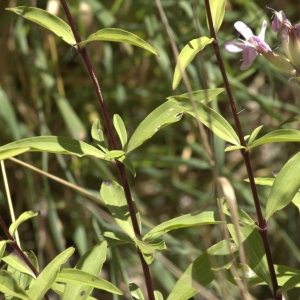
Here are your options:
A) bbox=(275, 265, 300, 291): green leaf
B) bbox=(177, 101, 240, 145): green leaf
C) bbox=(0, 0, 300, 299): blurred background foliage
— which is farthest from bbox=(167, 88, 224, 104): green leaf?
bbox=(0, 0, 300, 299): blurred background foliage

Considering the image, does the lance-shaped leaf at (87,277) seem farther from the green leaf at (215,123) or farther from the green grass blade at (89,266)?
the green leaf at (215,123)

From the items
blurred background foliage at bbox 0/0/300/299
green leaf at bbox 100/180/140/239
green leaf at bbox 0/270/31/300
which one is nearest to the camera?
green leaf at bbox 0/270/31/300

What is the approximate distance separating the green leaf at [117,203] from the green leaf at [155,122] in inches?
2.7

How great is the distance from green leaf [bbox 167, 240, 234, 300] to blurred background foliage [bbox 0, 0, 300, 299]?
732 millimetres

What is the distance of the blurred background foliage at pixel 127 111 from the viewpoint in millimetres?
1677

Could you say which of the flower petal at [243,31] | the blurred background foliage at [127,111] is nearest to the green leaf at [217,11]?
the flower petal at [243,31]

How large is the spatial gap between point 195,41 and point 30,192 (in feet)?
3.16

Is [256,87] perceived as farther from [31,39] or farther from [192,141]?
[31,39]

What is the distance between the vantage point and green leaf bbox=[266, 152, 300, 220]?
0.77 metres

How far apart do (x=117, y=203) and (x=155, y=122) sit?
0.11 meters

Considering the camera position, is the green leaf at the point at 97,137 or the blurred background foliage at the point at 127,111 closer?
the green leaf at the point at 97,137

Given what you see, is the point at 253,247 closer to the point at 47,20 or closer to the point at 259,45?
the point at 259,45

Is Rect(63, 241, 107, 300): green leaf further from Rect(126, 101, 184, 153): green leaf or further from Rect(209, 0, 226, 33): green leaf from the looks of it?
Rect(209, 0, 226, 33): green leaf

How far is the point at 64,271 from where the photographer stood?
781mm
